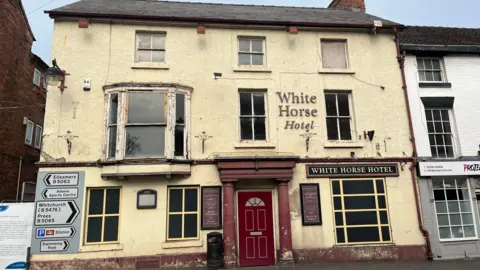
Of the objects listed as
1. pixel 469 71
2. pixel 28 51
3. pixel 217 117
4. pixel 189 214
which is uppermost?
pixel 28 51

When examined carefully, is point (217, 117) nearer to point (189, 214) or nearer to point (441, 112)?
point (189, 214)

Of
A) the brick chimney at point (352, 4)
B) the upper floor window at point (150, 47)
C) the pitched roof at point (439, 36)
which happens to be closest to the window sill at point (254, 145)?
the upper floor window at point (150, 47)

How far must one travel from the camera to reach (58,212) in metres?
10.5

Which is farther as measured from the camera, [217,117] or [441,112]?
[441,112]

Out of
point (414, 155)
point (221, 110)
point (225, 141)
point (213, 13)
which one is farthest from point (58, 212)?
point (414, 155)

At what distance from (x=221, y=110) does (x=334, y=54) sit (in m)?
4.98

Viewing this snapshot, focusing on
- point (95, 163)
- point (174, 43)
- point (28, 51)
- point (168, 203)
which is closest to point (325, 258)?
point (168, 203)

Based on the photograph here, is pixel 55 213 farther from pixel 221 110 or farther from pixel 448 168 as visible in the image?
pixel 448 168

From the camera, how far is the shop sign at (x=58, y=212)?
10.3m

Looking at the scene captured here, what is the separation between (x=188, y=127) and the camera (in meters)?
11.4

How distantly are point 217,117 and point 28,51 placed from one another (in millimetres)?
12460

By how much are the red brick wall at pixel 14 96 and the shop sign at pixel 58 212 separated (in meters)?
5.91

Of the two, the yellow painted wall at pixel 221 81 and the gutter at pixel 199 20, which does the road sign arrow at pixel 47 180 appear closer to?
the yellow painted wall at pixel 221 81

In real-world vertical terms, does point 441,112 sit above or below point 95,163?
above
